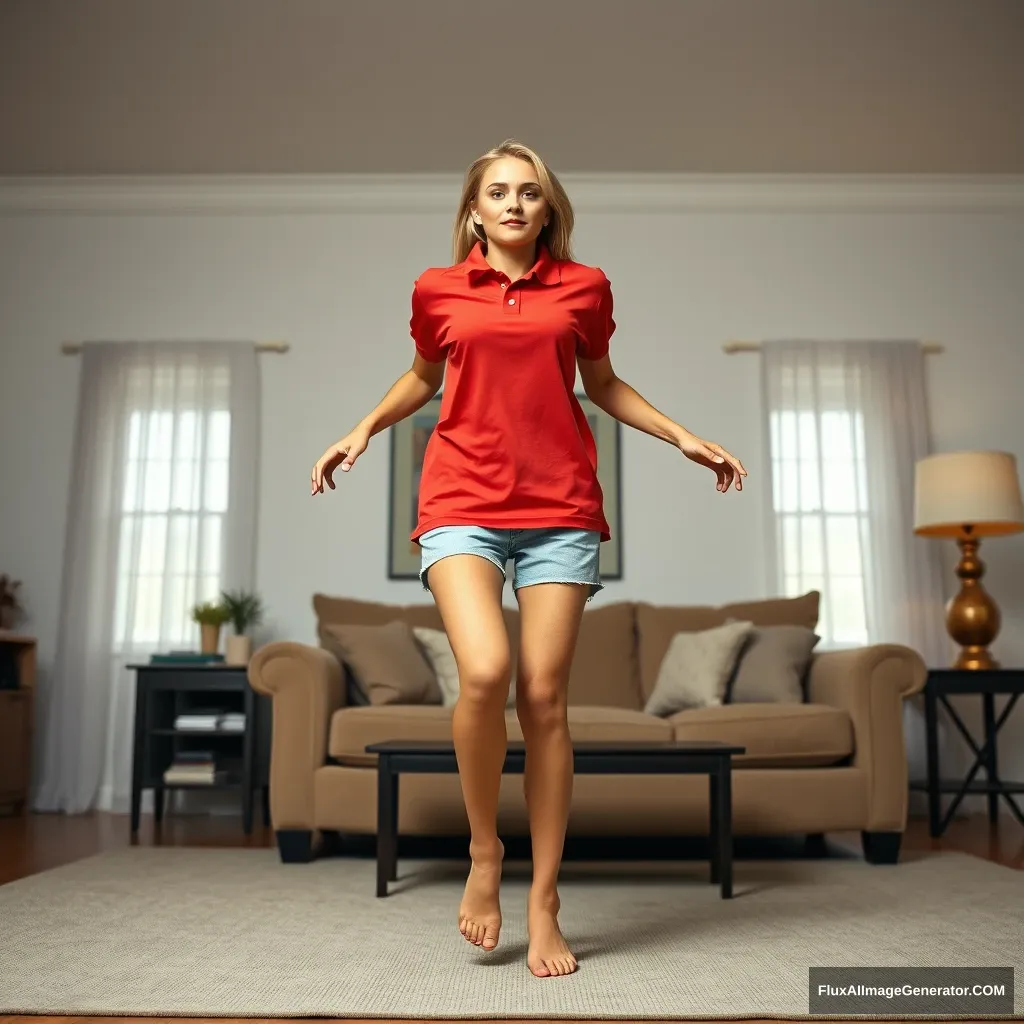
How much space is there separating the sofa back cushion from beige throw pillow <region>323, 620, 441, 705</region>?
0.33 metres

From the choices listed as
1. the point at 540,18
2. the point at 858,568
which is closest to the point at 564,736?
the point at 540,18

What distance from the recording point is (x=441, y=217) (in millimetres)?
5664

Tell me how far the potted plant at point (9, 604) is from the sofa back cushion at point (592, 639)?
5.94ft

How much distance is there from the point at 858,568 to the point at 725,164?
2.12 metres

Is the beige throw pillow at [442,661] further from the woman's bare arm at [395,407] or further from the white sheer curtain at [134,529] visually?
the woman's bare arm at [395,407]

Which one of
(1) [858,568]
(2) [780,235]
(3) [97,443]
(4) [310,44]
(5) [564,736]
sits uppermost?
(4) [310,44]

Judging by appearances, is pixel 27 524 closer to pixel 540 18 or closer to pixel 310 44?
pixel 310 44

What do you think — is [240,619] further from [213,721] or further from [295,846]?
[295,846]

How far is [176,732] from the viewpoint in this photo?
4.59 metres

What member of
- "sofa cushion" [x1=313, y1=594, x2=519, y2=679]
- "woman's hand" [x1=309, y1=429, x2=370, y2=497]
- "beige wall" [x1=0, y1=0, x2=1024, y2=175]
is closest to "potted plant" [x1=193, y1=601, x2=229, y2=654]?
"sofa cushion" [x1=313, y1=594, x2=519, y2=679]

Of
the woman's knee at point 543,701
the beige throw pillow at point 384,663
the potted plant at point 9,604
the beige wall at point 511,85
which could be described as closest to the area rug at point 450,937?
the woman's knee at point 543,701

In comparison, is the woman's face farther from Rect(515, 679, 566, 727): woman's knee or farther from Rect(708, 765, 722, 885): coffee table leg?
Rect(708, 765, 722, 885): coffee table leg

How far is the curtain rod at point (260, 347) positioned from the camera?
5.52m

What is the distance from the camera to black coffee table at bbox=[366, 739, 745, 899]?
2.73 metres
